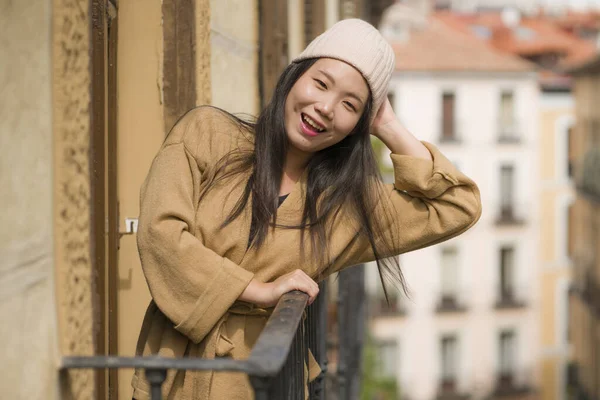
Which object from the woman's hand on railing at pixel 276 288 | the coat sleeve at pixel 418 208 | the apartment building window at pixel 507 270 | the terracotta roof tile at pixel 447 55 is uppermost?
the terracotta roof tile at pixel 447 55

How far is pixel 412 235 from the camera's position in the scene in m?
2.99

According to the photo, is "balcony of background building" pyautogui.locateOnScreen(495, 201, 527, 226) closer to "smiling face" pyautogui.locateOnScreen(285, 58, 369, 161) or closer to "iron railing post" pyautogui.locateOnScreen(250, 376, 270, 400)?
"smiling face" pyautogui.locateOnScreen(285, 58, 369, 161)

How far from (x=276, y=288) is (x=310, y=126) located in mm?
396

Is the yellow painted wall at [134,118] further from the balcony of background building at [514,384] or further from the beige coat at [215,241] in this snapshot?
the balcony of background building at [514,384]

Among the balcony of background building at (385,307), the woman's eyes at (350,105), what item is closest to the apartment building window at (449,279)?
the balcony of background building at (385,307)

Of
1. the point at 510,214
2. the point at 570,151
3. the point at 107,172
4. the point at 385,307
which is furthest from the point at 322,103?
the point at 570,151

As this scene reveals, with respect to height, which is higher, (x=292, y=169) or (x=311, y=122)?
(x=311, y=122)

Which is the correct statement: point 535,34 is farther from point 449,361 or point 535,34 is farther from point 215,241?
point 215,241

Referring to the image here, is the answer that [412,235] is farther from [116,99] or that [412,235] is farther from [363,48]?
[116,99]

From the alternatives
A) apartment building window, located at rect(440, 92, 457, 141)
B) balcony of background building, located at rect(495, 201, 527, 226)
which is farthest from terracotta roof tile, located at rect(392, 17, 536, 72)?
balcony of background building, located at rect(495, 201, 527, 226)

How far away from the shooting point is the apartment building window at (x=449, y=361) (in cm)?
3438

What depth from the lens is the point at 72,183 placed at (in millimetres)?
2322

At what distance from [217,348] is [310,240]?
361 mm

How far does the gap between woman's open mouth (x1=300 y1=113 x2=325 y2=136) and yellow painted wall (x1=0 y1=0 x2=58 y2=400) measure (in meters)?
0.69
